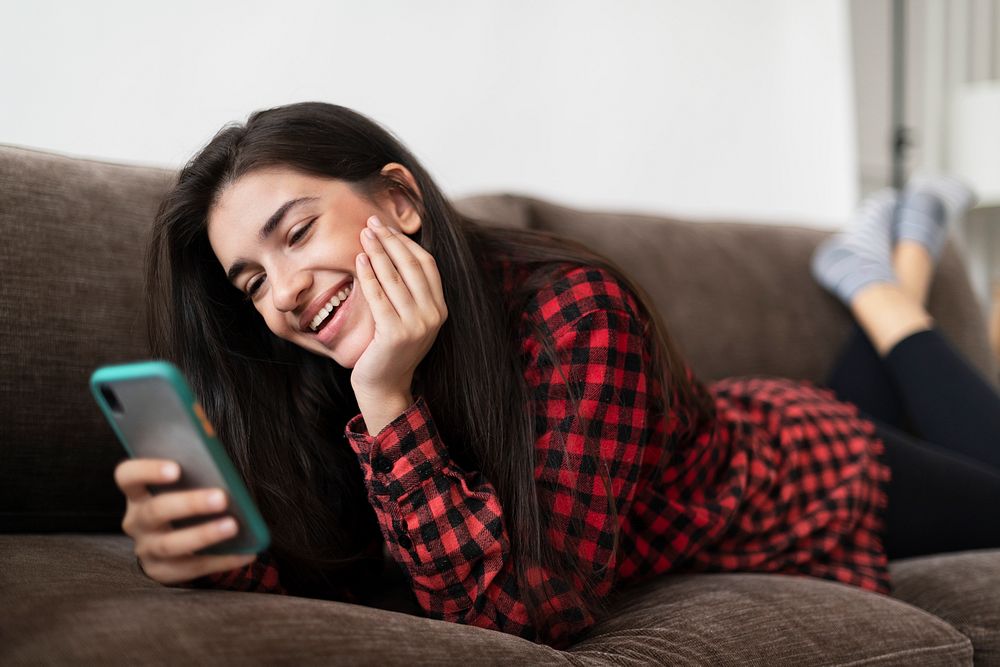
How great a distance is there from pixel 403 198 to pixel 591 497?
41 centimetres

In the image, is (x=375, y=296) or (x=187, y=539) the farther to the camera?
(x=375, y=296)

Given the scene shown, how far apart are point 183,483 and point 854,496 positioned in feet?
3.31

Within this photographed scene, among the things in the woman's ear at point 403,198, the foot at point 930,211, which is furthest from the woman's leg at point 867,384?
the woman's ear at point 403,198

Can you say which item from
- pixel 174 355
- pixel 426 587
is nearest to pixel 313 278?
pixel 174 355

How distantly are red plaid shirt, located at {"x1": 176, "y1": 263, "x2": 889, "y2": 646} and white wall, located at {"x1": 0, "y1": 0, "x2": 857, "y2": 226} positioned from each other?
57 cm

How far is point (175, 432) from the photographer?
65 cm

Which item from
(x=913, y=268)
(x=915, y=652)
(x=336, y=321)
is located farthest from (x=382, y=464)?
(x=913, y=268)

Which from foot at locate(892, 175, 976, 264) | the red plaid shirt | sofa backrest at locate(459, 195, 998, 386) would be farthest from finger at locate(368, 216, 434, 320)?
foot at locate(892, 175, 976, 264)

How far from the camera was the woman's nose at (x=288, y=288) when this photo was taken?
0.90 m

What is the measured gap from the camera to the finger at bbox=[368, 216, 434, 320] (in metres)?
0.88

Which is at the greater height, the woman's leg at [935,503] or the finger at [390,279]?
the finger at [390,279]

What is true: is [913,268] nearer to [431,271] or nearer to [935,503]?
[935,503]

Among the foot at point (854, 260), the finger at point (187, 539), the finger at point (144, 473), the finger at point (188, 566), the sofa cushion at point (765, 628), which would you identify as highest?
the finger at point (144, 473)

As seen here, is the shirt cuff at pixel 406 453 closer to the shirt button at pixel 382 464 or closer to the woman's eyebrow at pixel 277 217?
the shirt button at pixel 382 464
